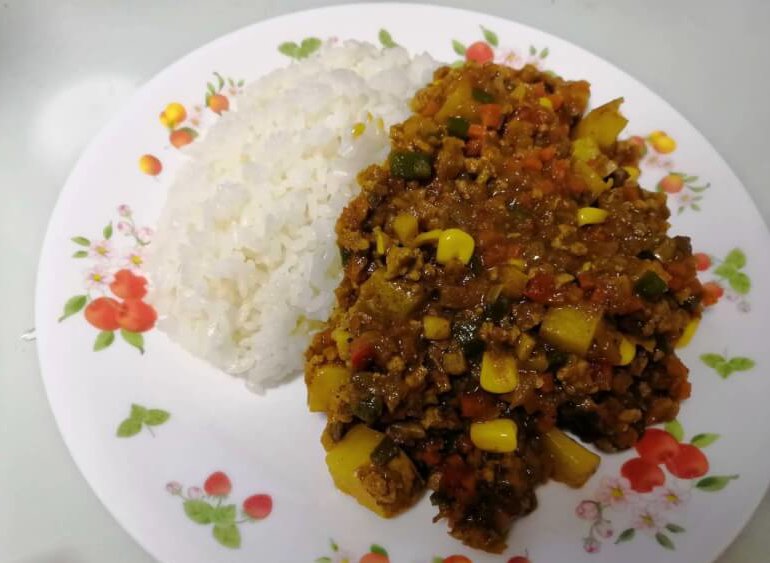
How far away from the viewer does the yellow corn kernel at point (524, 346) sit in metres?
2.95

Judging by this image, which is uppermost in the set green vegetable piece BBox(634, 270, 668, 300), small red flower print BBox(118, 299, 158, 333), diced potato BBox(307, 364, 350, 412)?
green vegetable piece BBox(634, 270, 668, 300)

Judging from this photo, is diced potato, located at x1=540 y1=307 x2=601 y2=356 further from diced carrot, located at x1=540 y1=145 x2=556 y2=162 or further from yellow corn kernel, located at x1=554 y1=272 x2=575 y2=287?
diced carrot, located at x1=540 y1=145 x2=556 y2=162

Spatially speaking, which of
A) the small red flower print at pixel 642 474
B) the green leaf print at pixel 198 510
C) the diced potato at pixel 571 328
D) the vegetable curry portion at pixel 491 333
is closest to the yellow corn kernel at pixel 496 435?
the vegetable curry portion at pixel 491 333

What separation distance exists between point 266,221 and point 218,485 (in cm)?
144

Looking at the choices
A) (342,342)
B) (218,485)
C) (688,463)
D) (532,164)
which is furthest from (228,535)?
(532,164)

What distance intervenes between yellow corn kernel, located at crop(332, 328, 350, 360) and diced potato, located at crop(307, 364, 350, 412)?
0.09 m

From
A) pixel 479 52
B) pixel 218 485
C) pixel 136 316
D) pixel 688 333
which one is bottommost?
pixel 218 485

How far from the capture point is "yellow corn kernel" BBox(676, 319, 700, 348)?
132 inches

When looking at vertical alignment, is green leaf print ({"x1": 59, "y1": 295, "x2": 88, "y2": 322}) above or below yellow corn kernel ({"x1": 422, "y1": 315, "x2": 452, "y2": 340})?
below

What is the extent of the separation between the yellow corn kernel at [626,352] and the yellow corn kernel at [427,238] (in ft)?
3.49

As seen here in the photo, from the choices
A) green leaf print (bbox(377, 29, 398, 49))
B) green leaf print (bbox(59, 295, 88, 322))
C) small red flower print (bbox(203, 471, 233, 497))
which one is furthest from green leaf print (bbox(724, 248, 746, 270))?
green leaf print (bbox(59, 295, 88, 322))

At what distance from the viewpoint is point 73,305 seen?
344 cm

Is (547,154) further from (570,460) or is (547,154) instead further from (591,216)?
(570,460)

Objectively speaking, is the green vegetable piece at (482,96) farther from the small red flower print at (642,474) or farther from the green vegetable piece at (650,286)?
the small red flower print at (642,474)
